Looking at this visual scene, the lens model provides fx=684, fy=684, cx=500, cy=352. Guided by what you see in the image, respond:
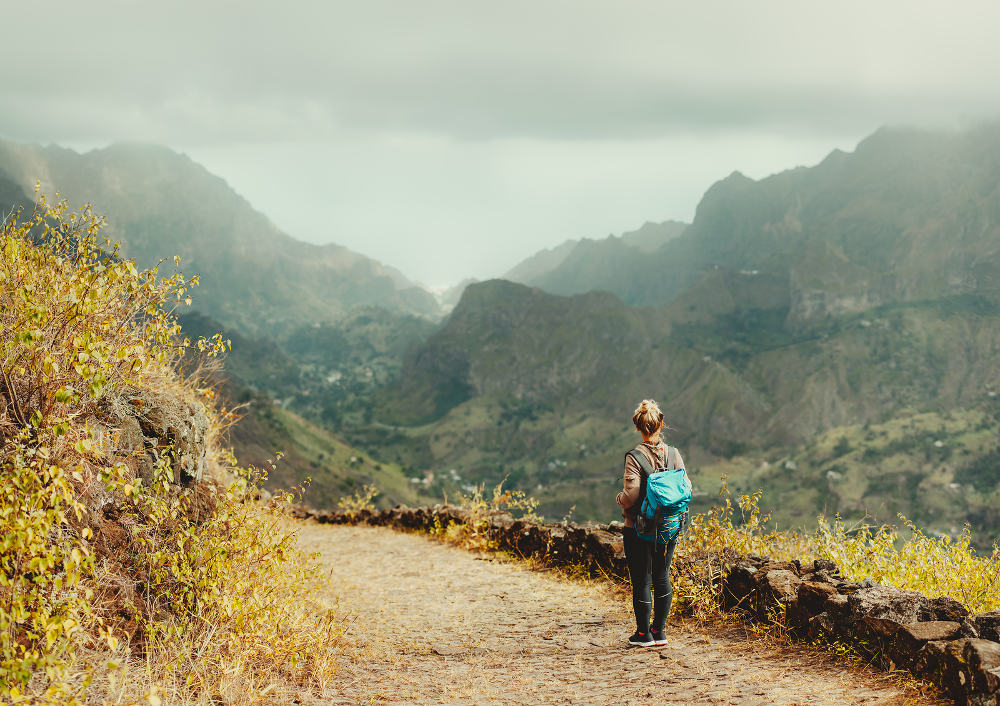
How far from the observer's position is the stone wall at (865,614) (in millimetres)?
4922

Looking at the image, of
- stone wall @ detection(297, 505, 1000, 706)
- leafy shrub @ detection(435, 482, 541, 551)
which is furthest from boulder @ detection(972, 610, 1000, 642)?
leafy shrub @ detection(435, 482, 541, 551)

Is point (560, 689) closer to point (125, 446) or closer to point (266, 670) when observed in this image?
point (266, 670)

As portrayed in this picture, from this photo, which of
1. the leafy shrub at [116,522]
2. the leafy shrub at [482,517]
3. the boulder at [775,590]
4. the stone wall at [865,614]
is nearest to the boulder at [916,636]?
the stone wall at [865,614]

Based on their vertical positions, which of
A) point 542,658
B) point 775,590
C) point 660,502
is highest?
point 660,502

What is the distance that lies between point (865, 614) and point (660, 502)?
1992 mm

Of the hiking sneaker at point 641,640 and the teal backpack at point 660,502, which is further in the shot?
the hiking sneaker at point 641,640

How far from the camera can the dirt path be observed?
5738 mm

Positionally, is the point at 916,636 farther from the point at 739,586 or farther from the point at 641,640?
the point at 641,640

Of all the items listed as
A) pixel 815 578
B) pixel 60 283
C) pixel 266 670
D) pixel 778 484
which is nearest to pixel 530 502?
pixel 815 578

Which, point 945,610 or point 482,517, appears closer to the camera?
point 945,610

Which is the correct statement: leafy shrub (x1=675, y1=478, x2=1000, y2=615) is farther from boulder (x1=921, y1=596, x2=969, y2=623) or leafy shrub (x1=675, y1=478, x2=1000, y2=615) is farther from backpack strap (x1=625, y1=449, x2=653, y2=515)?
backpack strap (x1=625, y1=449, x2=653, y2=515)

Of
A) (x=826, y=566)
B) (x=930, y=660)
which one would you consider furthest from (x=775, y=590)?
(x=930, y=660)

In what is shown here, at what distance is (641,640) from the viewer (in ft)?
23.1

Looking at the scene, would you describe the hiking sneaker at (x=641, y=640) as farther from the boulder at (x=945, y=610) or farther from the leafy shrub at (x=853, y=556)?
the boulder at (x=945, y=610)
